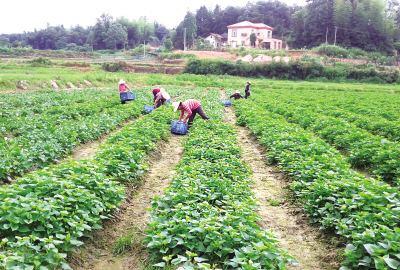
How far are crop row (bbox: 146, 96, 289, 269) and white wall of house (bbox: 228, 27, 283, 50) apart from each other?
9065cm

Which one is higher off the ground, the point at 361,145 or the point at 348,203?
the point at 348,203

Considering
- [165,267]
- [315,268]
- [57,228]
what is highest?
[57,228]

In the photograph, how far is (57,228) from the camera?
527 cm

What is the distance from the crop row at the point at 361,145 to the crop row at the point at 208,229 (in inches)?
162

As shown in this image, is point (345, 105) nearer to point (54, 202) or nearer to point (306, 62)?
point (54, 202)

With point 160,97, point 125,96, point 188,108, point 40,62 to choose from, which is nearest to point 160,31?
point 40,62

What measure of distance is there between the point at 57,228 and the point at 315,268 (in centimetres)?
381

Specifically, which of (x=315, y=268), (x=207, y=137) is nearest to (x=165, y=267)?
(x=315, y=268)

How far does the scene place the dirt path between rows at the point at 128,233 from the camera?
18.0 feet

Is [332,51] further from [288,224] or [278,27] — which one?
[288,224]

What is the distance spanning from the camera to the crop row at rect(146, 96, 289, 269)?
478 cm

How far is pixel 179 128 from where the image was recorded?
14492 mm

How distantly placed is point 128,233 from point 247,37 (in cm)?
9532

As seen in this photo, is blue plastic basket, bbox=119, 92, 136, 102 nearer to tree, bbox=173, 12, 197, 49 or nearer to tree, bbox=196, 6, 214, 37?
tree, bbox=173, 12, 197, 49
